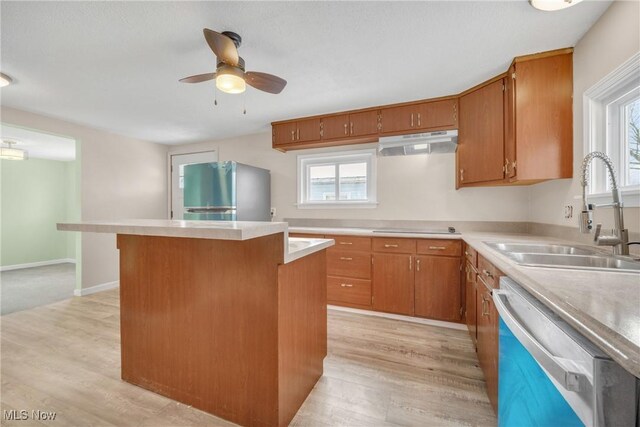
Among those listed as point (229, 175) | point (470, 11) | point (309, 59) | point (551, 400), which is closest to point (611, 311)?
point (551, 400)

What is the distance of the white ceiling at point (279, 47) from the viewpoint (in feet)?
5.21

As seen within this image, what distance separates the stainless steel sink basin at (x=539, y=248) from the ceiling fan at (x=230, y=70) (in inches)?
79.5

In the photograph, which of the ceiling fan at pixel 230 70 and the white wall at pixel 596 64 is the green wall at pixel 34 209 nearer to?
the ceiling fan at pixel 230 70

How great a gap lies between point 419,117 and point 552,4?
1.40m

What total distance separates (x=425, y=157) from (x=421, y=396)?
251cm

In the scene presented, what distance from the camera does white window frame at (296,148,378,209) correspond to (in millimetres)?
3447

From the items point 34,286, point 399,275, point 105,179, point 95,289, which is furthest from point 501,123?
point 34,286

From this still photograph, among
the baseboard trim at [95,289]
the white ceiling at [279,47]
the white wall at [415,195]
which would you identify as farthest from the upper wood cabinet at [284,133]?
the baseboard trim at [95,289]

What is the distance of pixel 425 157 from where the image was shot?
10.5 ft

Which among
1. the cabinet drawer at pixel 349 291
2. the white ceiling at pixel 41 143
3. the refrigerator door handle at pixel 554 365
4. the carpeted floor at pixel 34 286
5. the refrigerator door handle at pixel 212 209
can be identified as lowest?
the carpeted floor at pixel 34 286

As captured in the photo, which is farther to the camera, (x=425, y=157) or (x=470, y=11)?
(x=425, y=157)

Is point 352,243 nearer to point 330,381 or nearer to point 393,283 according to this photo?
point 393,283

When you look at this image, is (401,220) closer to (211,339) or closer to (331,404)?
(331,404)

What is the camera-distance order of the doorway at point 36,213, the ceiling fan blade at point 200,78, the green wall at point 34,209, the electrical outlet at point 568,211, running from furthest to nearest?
1. the green wall at point 34,209
2. the doorway at point 36,213
3. the electrical outlet at point 568,211
4. the ceiling fan blade at point 200,78
